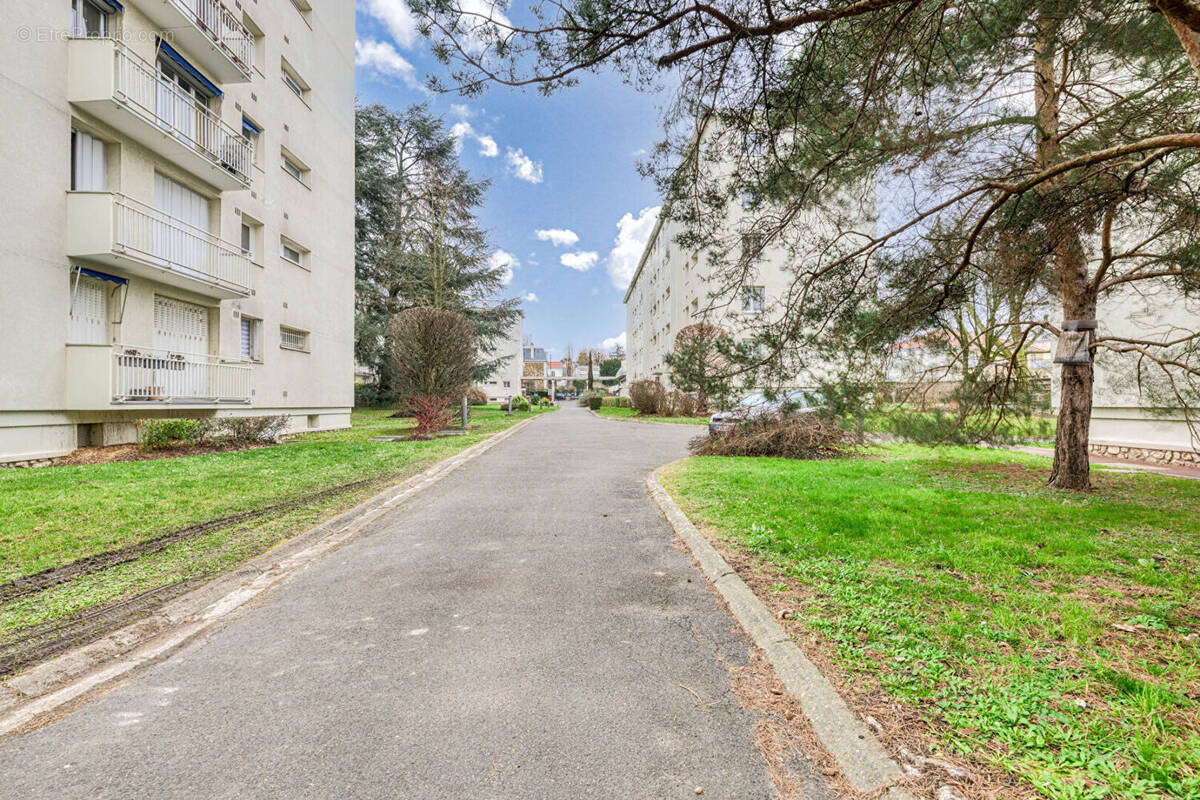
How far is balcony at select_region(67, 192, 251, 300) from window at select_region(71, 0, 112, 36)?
3192mm

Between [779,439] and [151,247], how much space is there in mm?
14004

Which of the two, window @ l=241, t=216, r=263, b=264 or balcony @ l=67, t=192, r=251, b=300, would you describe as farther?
window @ l=241, t=216, r=263, b=264

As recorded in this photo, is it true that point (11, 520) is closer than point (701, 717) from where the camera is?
No

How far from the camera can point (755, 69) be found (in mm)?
4176

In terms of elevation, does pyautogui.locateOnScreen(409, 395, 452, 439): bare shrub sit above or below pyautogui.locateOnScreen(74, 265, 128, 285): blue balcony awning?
below

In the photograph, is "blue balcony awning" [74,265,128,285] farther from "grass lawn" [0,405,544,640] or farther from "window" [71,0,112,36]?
"window" [71,0,112,36]

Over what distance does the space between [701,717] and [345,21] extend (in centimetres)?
2562

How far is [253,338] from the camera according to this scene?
1461 cm

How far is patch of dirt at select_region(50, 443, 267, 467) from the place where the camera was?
8.85 m

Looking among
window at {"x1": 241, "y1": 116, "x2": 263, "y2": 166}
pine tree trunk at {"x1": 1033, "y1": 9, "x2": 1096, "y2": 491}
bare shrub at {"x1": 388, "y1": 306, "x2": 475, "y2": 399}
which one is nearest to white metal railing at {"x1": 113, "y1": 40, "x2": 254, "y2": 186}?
window at {"x1": 241, "y1": 116, "x2": 263, "y2": 166}

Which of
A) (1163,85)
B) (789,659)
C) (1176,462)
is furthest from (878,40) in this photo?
(1176,462)

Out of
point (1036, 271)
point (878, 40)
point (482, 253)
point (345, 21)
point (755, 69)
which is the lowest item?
point (1036, 271)

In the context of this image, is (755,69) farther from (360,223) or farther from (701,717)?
(360,223)

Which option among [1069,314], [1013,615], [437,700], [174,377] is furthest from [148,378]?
[1069,314]
